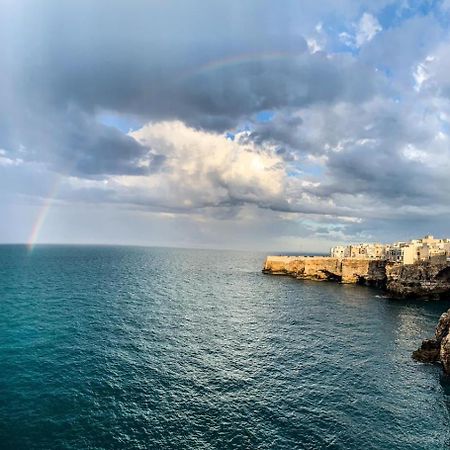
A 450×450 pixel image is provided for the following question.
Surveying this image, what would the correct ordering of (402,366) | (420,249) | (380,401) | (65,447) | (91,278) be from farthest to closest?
(91,278), (420,249), (402,366), (380,401), (65,447)

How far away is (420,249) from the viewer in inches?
5167

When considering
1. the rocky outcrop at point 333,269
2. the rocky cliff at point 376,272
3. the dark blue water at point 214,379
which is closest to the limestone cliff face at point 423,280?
the rocky cliff at point 376,272

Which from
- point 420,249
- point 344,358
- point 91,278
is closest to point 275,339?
A: point 344,358

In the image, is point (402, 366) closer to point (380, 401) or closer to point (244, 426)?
point (380, 401)

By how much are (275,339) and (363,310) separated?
40056 millimetres

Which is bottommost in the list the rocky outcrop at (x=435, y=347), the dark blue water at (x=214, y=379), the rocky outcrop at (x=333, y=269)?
the dark blue water at (x=214, y=379)

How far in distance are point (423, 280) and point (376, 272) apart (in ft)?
89.9

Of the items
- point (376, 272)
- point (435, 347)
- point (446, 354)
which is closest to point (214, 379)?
point (446, 354)

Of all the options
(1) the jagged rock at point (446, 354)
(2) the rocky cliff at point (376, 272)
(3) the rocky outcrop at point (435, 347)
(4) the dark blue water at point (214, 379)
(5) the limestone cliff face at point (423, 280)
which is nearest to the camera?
(4) the dark blue water at point (214, 379)

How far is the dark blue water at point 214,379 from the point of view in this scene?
3481cm

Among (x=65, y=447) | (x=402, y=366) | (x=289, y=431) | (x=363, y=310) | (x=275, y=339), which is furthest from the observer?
(x=363, y=310)

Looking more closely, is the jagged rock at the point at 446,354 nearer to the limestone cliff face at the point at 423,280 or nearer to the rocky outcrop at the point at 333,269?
the limestone cliff face at the point at 423,280

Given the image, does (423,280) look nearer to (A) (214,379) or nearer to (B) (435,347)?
(B) (435,347)

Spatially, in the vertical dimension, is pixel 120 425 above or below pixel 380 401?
below
